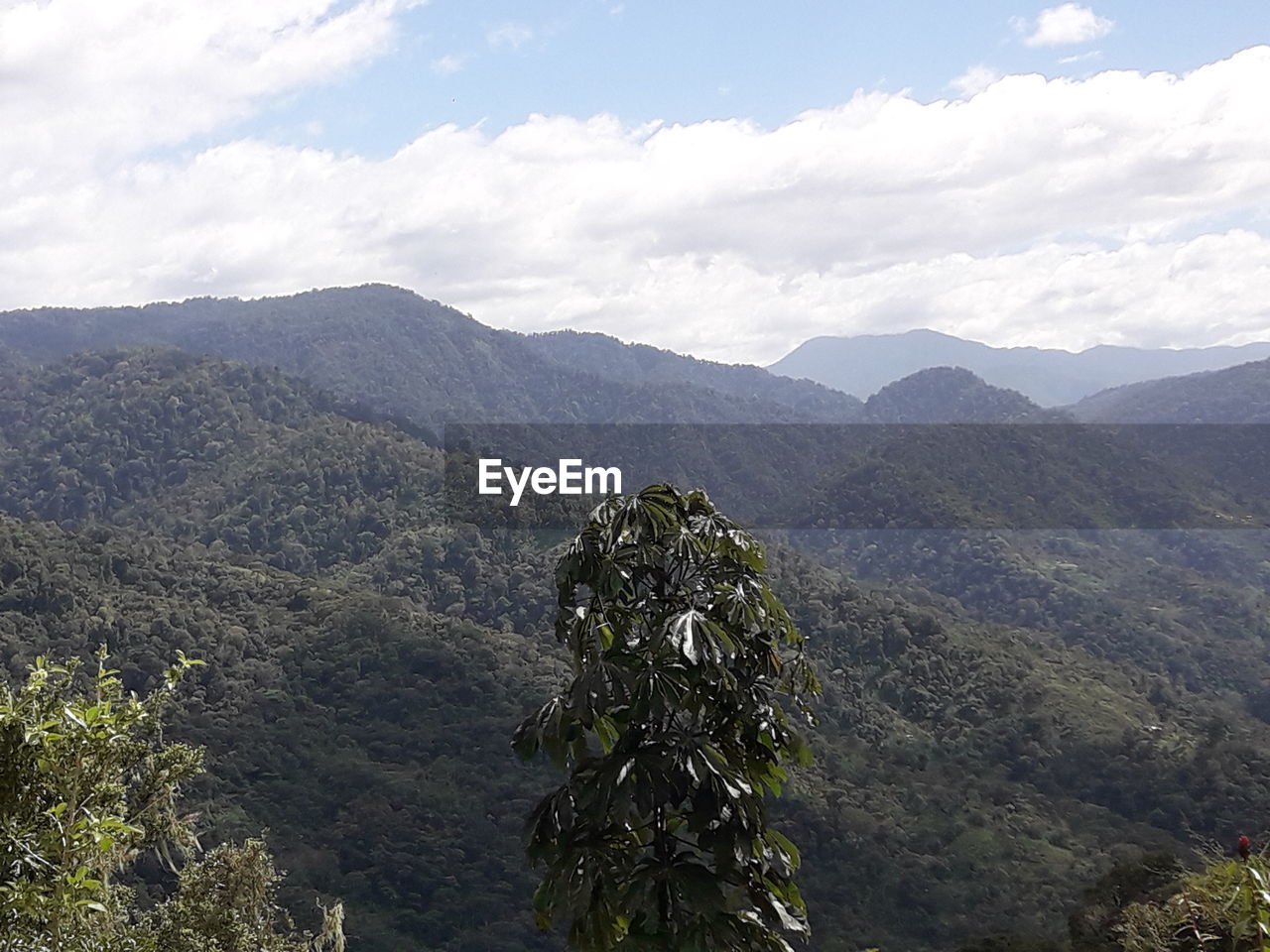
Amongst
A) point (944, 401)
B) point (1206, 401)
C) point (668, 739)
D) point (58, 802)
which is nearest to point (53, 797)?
point (58, 802)

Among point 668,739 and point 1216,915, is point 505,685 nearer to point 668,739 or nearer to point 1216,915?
point 1216,915

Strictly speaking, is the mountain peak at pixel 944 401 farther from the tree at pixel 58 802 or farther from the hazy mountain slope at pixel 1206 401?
the tree at pixel 58 802

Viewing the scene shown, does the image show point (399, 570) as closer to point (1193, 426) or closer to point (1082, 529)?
point (1082, 529)

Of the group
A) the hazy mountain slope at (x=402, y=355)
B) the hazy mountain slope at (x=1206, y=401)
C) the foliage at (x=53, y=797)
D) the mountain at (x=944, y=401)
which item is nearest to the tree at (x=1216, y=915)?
the foliage at (x=53, y=797)

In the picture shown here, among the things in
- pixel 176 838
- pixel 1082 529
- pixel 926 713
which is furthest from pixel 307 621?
pixel 1082 529

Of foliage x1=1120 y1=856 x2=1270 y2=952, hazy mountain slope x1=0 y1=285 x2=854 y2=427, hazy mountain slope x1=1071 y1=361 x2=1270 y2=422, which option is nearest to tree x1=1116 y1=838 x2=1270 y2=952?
foliage x1=1120 y1=856 x2=1270 y2=952

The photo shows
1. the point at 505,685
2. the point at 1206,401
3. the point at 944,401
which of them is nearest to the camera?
the point at 505,685
